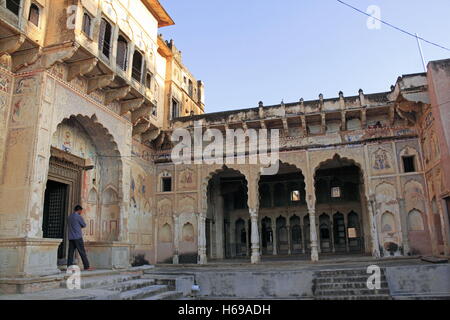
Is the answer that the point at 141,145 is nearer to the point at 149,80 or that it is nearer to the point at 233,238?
the point at 149,80

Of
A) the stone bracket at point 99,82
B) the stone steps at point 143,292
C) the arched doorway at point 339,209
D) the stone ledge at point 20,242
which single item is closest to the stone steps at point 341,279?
the stone steps at point 143,292

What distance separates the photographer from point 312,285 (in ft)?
32.3

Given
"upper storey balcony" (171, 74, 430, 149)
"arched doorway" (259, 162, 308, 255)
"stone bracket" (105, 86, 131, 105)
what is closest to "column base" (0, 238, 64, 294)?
"stone bracket" (105, 86, 131, 105)

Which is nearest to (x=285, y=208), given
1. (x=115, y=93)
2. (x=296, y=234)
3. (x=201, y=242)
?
(x=296, y=234)

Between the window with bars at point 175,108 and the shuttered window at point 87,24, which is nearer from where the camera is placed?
the shuttered window at point 87,24

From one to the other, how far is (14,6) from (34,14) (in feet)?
1.47

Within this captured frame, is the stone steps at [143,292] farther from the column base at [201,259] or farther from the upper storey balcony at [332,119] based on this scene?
the upper storey balcony at [332,119]

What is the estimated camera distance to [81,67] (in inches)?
385

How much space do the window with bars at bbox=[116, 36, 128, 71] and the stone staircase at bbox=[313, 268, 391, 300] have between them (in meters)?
8.28

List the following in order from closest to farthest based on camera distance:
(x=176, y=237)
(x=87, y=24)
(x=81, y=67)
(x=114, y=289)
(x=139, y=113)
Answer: (x=114, y=289), (x=81, y=67), (x=87, y=24), (x=139, y=113), (x=176, y=237)

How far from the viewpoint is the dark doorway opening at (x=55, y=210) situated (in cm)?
1080

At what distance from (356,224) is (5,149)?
16.1m

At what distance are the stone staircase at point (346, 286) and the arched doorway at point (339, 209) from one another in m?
8.89

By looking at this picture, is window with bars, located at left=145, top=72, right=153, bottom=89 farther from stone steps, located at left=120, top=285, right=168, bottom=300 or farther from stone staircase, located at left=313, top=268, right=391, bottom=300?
stone staircase, located at left=313, top=268, right=391, bottom=300
